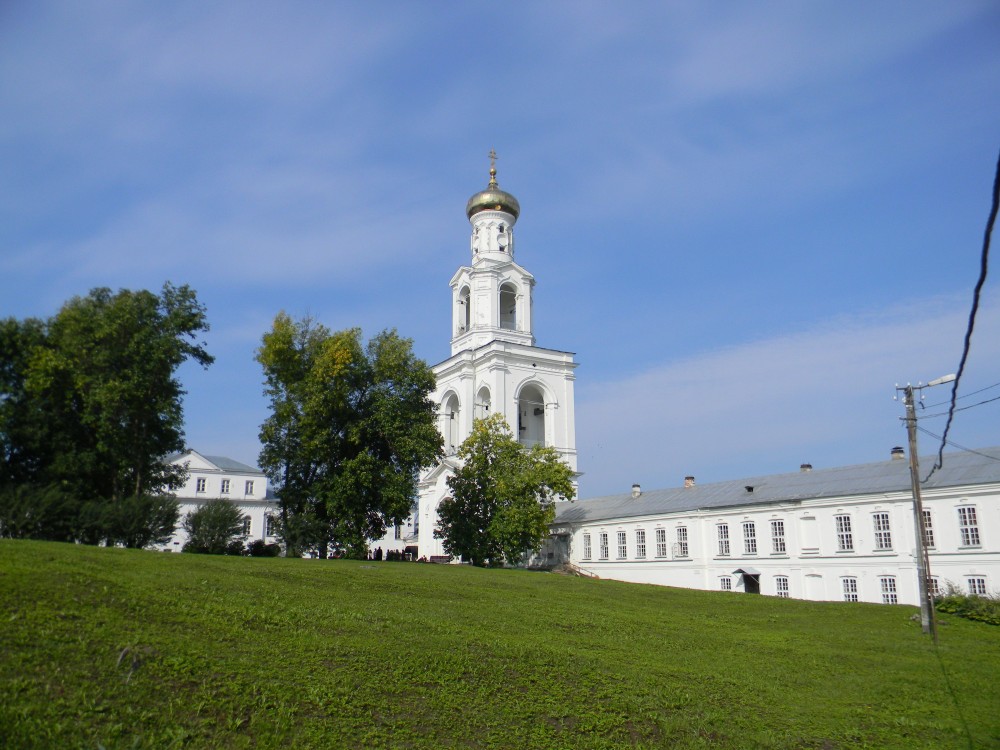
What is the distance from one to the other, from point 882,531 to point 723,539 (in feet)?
30.8

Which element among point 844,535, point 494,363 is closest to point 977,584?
point 844,535

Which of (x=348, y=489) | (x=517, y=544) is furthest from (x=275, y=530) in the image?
(x=517, y=544)

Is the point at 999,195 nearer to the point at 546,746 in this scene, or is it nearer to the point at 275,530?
the point at 546,746

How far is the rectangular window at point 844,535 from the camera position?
131 ft

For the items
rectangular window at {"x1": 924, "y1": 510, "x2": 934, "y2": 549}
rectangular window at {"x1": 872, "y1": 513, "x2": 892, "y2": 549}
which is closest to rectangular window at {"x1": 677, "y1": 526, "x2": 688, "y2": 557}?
rectangular window at {"x1": 872, "y1": 513, "x2": 892, "y2": 549}

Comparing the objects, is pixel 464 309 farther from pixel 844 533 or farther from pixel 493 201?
pixel 844 533

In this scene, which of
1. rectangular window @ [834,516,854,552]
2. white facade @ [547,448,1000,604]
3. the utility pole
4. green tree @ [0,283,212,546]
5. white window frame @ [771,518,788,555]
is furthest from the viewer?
white window frame @ [771,518,788,555]

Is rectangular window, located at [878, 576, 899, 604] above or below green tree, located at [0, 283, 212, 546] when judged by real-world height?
below

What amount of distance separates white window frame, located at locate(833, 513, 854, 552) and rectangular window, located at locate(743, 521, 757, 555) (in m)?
4.85

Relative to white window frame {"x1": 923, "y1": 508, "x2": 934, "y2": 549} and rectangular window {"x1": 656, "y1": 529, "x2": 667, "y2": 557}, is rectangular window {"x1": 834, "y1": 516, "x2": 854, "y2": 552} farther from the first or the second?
rectangular window {"x1": 656, "y1": 529, "x2": 667, "y2": 557}

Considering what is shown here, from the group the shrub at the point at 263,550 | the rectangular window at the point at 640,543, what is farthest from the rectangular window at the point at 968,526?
the shrub at the point at 263,550

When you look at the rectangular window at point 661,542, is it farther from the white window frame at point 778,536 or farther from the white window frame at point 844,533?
the white window frame at point 844,533

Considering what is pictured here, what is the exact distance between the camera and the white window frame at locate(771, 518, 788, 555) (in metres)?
42.7

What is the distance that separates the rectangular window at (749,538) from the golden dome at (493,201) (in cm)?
3492
